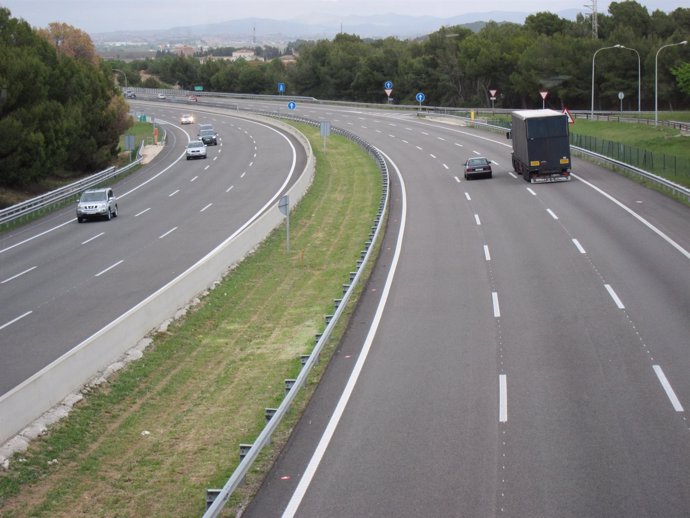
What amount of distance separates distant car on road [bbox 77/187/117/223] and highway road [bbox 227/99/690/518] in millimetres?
16694

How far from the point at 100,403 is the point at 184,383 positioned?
216cm

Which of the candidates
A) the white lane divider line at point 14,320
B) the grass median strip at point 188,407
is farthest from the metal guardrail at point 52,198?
the white lane divider line at point 14,320

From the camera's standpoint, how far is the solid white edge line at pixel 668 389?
47.3ft

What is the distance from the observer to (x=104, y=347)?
19.0 m

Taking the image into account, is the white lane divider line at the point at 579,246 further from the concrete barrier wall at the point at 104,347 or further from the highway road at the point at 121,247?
the highway road at the point at 121,247

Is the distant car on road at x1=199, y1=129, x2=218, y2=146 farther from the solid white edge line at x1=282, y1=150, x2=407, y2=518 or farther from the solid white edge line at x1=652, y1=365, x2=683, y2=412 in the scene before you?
the solid white edge line at x1=652, y1=365, x2=683, y2=412

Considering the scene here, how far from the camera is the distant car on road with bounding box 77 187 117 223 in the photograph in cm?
4344

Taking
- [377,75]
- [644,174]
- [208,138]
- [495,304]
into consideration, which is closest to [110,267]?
[495,304]

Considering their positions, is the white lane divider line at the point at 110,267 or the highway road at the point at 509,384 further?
the white lane divider line at the point at 110,267

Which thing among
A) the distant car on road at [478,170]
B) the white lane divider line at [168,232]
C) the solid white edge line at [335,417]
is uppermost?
the distant car on road at [478,170]

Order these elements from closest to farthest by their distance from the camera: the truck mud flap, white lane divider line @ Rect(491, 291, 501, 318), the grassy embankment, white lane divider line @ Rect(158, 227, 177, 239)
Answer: white lane divider line @ Rect(491, 291, 501, 318)
white lane divider line @ Rect(158, 227, 177, 239)
the truck mud flap
the grassy embankment

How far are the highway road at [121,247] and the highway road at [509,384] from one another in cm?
708

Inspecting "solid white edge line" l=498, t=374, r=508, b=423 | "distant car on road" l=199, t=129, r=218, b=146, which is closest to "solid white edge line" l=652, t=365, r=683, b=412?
"solid white edge line" l=498, t=374, r=508, b=423

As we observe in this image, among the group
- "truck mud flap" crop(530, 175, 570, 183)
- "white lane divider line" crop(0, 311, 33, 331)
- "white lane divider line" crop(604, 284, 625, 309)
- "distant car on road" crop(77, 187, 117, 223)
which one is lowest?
"white lane divider line" crop(0, 311, 33, 331)
